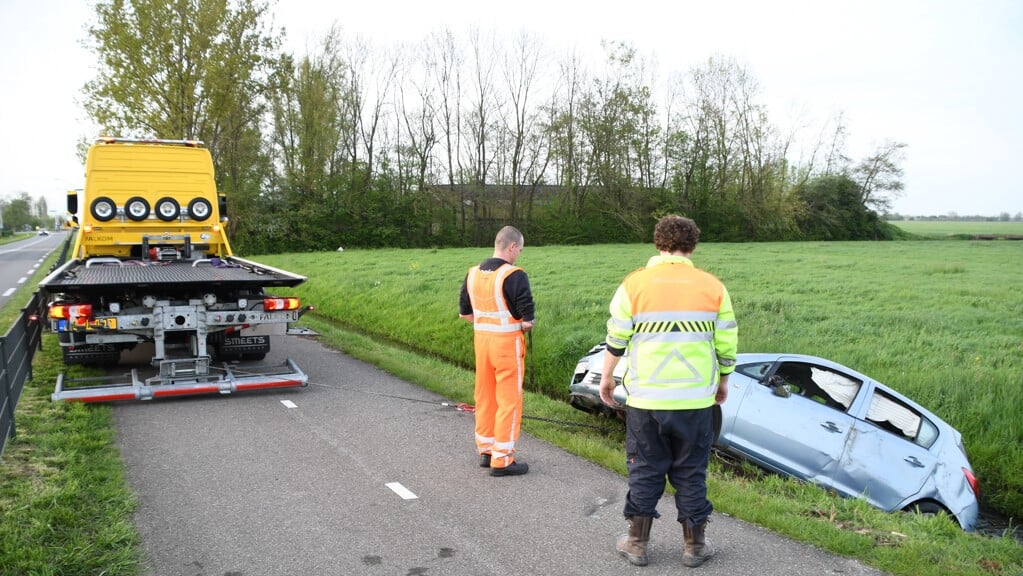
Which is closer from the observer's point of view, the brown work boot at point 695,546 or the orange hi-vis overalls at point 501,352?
the brown work boot at point 695,546

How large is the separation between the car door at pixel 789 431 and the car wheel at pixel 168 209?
890 centimetres

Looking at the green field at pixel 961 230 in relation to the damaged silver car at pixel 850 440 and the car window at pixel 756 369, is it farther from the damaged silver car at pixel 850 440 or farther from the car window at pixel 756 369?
the car window at pixel 756 369

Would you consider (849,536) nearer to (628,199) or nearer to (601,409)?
(601,409)

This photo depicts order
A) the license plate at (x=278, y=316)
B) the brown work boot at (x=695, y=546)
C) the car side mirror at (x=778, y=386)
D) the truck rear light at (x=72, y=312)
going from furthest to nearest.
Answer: the license plate at (x=278, y=316) → the truck rear light at (x=72, y=312) → the car side mirror at (x=778, y=386) → the brown work boot at (x=695, y=546)

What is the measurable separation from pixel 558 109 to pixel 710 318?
48.3m

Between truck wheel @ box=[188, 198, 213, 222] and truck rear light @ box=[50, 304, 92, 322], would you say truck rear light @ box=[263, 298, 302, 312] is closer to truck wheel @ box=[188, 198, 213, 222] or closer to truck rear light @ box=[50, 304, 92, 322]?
truck rear light @ box=[50, 304, 92, 322]

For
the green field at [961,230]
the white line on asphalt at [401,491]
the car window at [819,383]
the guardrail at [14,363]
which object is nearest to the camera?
the white line on asphalt at [401,491]

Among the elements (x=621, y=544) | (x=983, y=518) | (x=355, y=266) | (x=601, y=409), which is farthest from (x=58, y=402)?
(x=355, y=266)

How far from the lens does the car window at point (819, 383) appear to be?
7.08m

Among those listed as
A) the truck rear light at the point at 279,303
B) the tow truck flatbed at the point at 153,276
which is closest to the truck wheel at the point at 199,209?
the tow truck flatbed at the point at 153,276

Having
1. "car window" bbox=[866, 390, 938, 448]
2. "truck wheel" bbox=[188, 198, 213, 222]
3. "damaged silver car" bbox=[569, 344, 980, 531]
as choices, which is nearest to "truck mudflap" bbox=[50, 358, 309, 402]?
"truck wheel" bbox=[188, 198, 213, 222]

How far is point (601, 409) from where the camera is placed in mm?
7855

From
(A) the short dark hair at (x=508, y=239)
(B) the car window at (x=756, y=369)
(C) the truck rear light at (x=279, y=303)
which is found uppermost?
(A) the short dark hair at (x=508, y=239)

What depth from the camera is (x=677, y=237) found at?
4.22m
